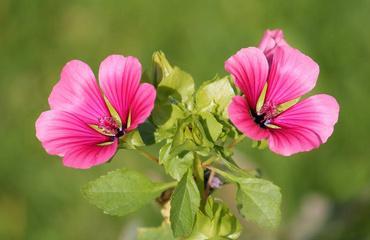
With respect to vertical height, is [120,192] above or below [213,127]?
below

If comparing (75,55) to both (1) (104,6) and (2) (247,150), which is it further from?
(2) (247,150)

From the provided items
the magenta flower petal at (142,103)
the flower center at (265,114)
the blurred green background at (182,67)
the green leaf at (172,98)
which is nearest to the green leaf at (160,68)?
the green leaf at (172,98)

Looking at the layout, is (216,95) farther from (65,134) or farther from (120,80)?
(65,134)

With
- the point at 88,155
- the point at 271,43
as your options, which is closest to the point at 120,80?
the point at 88,155

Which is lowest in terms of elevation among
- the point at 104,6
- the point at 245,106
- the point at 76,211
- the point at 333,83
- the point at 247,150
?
the point at 76,211

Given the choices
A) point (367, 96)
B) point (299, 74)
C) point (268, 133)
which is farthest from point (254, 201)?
point (367, 96)

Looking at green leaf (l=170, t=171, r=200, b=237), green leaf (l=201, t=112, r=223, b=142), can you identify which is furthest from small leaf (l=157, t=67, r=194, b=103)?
green leaf (l=170, t=171, r=200, b=237)
